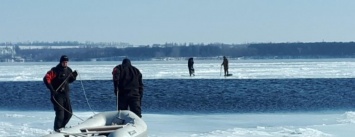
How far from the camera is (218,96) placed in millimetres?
24234

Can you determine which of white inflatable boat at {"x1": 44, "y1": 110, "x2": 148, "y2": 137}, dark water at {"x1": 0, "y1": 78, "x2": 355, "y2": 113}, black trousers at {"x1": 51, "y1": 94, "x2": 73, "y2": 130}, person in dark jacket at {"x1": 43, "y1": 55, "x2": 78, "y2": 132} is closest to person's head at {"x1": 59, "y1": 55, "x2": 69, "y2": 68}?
person in dark jacket at {"x1": 43, "y1": 55, "x2": 78, "y2": 132}

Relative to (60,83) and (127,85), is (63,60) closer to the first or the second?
(60,83)

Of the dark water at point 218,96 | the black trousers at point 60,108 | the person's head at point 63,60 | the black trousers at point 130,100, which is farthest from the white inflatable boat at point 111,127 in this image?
the dark water at point 218,96

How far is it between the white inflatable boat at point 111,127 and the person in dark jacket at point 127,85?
16.6 inches

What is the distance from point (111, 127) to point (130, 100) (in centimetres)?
121

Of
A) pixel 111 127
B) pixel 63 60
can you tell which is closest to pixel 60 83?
pixel 63 60

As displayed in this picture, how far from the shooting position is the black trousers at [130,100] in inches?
433

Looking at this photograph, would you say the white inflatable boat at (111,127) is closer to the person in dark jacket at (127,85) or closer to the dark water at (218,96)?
the person in dark jacket at (127,85)

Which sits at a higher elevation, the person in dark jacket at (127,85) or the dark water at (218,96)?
the person in dark jacket at (127,85)

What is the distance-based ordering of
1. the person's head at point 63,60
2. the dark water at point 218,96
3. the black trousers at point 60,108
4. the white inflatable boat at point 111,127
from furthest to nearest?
the dark water at point 218,96, the black trousers at point 60,108, the person's head at point 63,60, the white inflatable boat at point 111,127

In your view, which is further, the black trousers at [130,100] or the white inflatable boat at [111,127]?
the black trousers at [130,100]

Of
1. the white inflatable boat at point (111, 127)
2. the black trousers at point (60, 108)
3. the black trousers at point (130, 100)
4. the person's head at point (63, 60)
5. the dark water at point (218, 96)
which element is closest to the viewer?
the white inflatable boat at point (111, 127)

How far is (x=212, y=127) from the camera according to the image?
12883mm

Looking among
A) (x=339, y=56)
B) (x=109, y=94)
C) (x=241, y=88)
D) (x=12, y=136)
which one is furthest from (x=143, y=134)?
(x=339, y=56)
